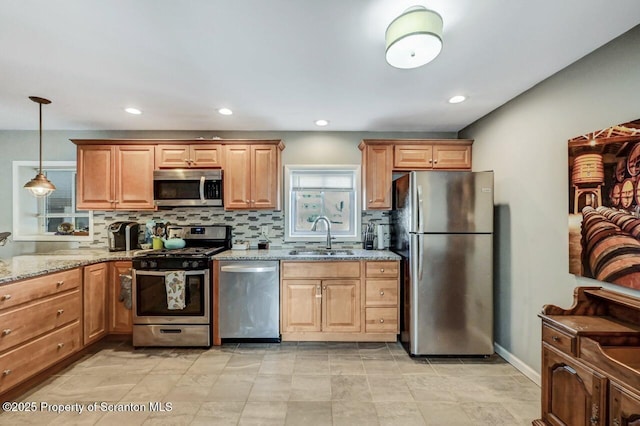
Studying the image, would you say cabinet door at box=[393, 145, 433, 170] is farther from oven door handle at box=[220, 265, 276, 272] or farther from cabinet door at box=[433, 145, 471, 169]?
oven door handle at box=[220, 265, 276, 272]

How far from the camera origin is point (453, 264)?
266 centimetres

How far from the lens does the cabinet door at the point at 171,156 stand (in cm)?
335

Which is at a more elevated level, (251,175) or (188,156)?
(188,156)

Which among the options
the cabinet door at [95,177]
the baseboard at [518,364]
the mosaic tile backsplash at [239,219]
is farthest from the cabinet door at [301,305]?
the cabinet door at [95,177]

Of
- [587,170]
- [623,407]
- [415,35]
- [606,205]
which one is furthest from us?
[587,170]

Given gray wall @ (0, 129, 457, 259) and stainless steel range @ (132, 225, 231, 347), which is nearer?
stainless steel range @ (132, 225, 231, 347)

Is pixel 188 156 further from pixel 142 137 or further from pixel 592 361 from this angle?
pixel 592 361

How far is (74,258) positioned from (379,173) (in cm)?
338

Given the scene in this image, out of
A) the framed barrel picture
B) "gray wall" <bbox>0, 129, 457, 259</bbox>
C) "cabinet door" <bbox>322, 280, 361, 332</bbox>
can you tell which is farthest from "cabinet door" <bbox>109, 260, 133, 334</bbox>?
the framed barrel picture

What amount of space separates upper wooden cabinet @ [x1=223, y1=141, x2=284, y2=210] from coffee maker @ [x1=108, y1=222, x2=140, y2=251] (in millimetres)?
1229

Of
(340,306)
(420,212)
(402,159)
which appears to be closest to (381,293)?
(340,306)

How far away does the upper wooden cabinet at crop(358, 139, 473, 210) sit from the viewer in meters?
3.32

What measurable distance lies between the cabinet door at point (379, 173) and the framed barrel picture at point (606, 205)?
5.45ft

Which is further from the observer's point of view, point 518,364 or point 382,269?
point 382,269
